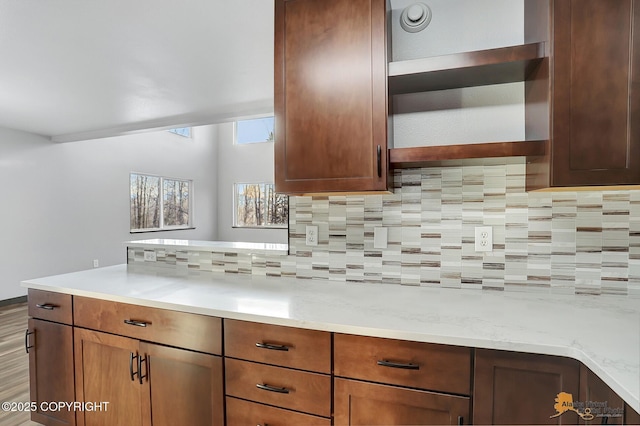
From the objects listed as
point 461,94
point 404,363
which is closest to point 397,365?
point 404,363

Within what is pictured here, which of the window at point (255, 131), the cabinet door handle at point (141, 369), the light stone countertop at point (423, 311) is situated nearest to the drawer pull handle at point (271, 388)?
the light stone countertop at point (423, 311)

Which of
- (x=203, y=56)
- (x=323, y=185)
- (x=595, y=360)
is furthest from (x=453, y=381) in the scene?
(x=203, y=56)

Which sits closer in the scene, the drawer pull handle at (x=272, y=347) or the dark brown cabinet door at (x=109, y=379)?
the drawer pull handle at (x=272, y=347)

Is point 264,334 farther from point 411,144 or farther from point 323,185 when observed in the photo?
point 411,144

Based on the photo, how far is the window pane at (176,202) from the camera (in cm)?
693

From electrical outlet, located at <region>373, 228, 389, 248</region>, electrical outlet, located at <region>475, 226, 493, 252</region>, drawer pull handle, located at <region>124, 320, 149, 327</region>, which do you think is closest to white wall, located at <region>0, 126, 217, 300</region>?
drawer pull handle, located at <region>124, 320, 149, 327</region>

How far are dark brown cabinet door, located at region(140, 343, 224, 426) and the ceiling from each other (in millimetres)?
1830

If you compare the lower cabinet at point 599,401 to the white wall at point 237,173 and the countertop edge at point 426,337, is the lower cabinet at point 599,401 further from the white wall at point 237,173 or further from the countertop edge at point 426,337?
the white wall at point 237,173

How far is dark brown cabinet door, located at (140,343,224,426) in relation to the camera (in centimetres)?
136

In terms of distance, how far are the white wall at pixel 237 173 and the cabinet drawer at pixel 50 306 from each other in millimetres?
5972

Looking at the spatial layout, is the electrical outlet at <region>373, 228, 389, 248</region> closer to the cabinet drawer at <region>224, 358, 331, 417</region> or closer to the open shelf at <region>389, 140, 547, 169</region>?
the open shelf at <region>389, 140, 547, 169</region>

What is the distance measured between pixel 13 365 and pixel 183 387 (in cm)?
242

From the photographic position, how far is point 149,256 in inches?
89.7

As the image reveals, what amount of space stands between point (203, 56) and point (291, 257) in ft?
5.54
